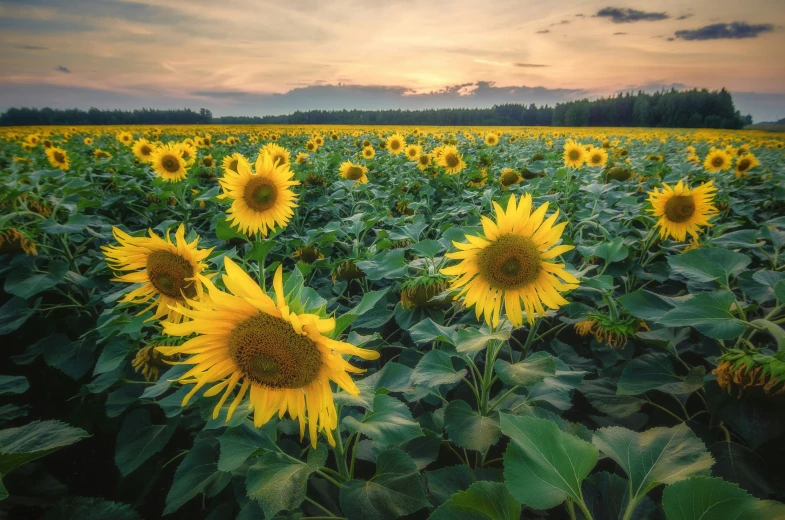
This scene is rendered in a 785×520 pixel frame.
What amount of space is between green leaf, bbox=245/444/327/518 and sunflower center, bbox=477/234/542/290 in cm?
87

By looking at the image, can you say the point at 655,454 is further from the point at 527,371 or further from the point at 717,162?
the point at 717,162

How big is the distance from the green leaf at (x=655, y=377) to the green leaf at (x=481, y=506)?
950 millimetres

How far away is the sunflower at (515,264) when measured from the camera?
1.40 metres

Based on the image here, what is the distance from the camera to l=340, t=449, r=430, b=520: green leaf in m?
1.09

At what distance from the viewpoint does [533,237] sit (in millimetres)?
1409

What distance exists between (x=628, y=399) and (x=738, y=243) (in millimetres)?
1223

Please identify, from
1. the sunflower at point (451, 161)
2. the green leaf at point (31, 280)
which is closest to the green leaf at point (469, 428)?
the green leaf at point (31, 280)

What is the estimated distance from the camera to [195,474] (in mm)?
1367

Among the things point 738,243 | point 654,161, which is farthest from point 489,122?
point 738,243

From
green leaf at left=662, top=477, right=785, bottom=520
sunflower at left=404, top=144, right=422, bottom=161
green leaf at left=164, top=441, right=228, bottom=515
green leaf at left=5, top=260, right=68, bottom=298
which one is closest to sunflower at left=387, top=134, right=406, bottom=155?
sunflower at left=404, top=144, right=422, bottom=161

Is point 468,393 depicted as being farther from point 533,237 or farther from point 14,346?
point 14,346

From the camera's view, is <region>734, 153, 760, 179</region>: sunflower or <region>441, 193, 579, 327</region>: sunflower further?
<region>734, 153, 760, 179</region>: sunflower

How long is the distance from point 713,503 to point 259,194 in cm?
240

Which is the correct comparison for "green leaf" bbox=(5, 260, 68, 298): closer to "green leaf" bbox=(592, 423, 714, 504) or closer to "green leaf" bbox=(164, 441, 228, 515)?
"green leaf" bbox=(164, 441, 228, 515)
